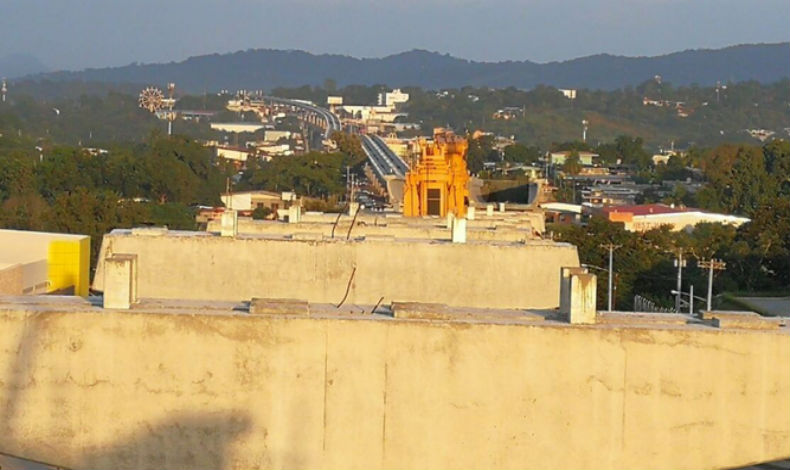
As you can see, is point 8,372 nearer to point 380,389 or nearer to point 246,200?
point 380,389

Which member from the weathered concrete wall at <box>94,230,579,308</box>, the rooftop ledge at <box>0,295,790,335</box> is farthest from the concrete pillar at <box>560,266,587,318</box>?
the weathered concrete wall at <box>94,230,579,308</box>

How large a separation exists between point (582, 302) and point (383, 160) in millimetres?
103789

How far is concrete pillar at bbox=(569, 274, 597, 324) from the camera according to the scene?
51.2 feet

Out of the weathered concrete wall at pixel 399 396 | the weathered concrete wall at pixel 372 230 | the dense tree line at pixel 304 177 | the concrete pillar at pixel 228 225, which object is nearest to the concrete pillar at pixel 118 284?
the weathered concrete wall at pixel 399 396

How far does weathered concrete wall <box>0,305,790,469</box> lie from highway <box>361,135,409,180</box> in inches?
2669

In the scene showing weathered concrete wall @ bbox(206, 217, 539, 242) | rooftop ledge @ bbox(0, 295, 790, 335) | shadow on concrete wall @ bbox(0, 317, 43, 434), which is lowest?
shadow on concrete wall @ bbox(0, 317, 43, 434)

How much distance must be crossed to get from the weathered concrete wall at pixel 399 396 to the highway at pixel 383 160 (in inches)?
2669

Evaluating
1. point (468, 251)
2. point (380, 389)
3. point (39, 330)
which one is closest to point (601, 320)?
point (380, 389)

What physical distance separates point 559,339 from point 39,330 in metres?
4.23

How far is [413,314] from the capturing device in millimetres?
15688

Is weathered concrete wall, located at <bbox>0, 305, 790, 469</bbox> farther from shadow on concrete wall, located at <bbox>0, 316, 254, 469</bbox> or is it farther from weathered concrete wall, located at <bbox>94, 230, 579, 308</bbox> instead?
weathered concrete wall, located at <bbox>94, 230, 579, 308</bbox>

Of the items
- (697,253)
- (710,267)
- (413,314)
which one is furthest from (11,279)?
(697,253)

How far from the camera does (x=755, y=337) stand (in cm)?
1533

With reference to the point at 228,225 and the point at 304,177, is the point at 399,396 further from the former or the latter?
the point at 304,177
